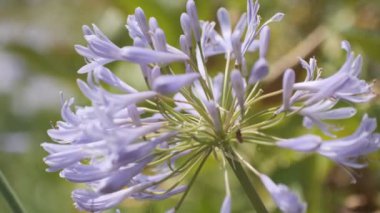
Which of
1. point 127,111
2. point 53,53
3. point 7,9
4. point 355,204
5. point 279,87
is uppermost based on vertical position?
point 7,9

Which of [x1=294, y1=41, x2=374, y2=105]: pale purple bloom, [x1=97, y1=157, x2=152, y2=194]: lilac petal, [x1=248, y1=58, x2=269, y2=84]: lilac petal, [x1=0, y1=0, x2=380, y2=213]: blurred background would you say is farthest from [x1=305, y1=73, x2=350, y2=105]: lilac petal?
[x1=0, y1=0, x2=380, y2=213]: blurred background

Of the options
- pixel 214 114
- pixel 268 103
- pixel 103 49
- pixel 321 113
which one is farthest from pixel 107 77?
pixel 268 103

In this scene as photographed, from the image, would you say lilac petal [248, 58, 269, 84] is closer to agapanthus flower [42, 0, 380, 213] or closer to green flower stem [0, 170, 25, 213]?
agapanthus flower [42, 0, 380, 213]

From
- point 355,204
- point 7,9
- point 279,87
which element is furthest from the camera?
point 7,9

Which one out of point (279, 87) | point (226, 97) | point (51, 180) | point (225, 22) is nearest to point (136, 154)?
point (226, 97)

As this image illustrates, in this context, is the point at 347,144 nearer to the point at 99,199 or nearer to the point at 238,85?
the point at 238,85

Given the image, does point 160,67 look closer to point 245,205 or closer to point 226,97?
point 226,97

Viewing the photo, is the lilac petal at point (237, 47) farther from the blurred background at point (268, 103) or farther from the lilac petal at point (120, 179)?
the blurred background at point (268, 103)
